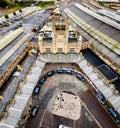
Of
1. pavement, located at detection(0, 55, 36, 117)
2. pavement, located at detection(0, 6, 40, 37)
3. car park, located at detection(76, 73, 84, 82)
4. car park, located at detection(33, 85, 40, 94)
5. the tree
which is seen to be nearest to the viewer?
pavement, located at detection(0, 55, 36, 117)

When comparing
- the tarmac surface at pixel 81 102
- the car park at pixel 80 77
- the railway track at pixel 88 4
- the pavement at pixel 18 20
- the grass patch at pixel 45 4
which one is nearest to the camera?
the tarmac surface at pixel 81 102

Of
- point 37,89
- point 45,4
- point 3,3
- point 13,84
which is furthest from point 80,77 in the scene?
point 3,3

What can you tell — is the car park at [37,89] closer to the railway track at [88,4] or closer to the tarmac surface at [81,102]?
the tarmac surface at [81,102]

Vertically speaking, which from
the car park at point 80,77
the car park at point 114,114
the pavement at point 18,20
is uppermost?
the pavement at point 18,20

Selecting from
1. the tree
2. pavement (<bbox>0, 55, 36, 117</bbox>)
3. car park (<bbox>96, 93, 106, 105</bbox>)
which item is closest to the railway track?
the tree

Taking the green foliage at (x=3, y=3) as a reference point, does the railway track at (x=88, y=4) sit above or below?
below

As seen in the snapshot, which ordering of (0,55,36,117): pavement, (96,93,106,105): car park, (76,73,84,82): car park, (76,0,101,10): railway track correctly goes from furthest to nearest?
Answer: 1. (76,0,101,10): railway track
2. (76,73,84,82): car park
3. (96,93,106,105): car park
4. (0,55,36,117): pavement

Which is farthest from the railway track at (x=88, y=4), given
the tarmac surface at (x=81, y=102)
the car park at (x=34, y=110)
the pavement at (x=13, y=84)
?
the car park at (x=34, y=110)

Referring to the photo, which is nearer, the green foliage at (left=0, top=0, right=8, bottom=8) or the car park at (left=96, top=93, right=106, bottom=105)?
the car park at (left=96, top=93, right=106, bottom=105)

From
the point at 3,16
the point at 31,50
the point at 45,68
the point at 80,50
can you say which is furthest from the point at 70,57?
the point at 3,16

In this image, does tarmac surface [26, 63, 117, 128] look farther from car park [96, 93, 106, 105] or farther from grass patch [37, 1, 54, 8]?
grass patch [37, 1, 54, 8]

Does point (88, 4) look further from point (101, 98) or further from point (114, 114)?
point (114, 114)

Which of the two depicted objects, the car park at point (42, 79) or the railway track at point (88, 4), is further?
the railway track at point (88, 4)
